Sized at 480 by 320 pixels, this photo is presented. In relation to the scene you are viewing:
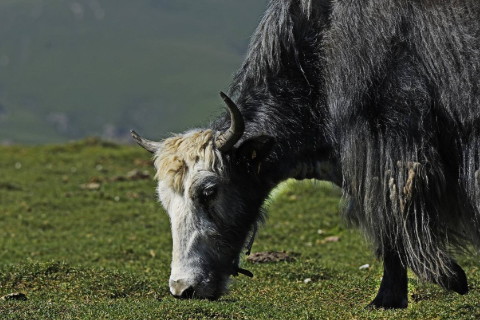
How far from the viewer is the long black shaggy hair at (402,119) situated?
841 cm

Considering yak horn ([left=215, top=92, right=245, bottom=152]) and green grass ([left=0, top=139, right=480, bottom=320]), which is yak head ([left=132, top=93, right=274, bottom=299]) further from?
green grass ([left=0, top=139, right=480, bottom=320])

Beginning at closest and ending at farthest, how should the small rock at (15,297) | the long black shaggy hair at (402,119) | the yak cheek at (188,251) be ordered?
1. the long black shaggy hair at (402,119)
2. the yak cheek at (188,251)
3. the small rock at (15,297)

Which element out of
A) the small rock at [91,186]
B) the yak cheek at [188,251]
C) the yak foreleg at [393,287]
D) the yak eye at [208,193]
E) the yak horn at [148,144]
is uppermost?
the yak horn at [148,144]

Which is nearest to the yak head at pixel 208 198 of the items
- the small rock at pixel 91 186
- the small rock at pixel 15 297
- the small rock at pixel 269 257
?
the small rock at pixel 15 297

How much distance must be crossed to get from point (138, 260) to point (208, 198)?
6.85 meters

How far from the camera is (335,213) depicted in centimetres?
1944

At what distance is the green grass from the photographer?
8875 mm

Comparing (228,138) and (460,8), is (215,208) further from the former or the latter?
(460,8)

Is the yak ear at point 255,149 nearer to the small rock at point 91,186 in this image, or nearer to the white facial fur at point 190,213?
the white facial fur at point 190,213

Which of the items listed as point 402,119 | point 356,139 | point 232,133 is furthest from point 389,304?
point 232,133

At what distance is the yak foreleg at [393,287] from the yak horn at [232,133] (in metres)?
2.26

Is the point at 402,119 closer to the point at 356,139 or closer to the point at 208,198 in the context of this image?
the point at 356,139

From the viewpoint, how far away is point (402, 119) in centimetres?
846

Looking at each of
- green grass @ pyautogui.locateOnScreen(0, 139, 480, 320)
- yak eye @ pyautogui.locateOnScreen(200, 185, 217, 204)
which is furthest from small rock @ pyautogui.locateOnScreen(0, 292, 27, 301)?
yak eye @ pyautogui.locateOnScreen(200, 185, 217, 204)
